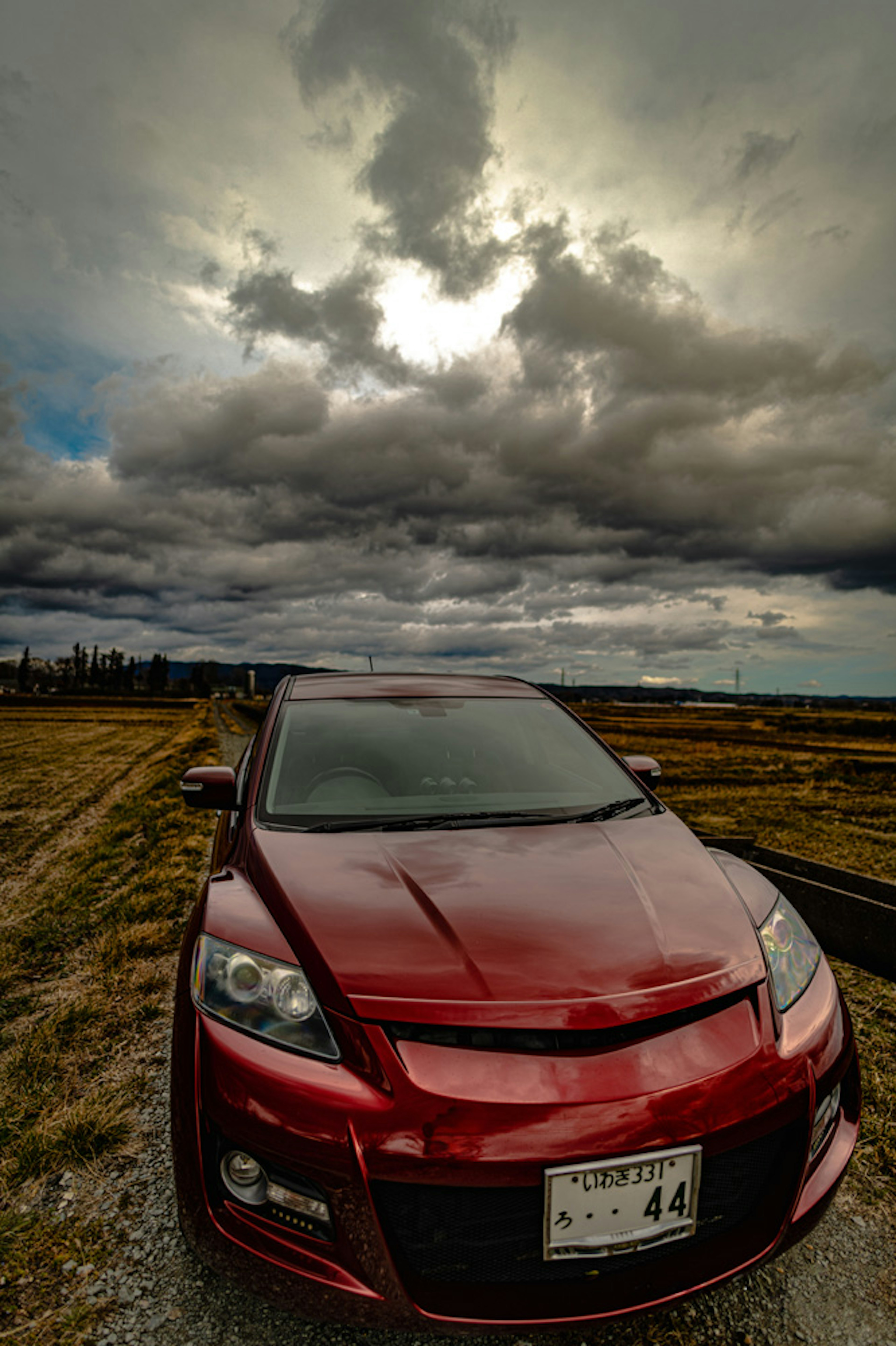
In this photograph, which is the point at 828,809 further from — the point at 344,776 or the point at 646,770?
the point at 344,776

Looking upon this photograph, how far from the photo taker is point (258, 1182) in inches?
58.7

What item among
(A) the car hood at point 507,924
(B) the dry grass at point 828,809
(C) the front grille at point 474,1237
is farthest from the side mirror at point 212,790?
(B) the dry grass at point 828,809

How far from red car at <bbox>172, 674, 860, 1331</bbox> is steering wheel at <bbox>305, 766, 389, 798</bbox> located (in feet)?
2.43

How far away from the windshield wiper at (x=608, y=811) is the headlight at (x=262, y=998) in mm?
1193

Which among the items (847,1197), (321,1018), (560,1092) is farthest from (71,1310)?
(847,1197)

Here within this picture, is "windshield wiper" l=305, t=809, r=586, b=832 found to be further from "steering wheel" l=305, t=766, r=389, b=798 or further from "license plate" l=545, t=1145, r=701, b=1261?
"license plate" l=545, t=1145, r=701, b=1261

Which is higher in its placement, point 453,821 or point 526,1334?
point 453,821

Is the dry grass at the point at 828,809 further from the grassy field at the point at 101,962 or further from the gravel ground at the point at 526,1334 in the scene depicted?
the gravel ground at the point at 526,1334

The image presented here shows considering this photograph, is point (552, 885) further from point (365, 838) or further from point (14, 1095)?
point (14, 1095)

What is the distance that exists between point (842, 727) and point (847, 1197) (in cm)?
5090

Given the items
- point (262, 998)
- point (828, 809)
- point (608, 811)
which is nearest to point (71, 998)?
point (262, 998)

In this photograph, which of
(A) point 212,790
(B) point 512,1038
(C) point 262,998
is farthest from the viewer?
(A) point 212,790

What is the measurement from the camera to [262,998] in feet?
5.37

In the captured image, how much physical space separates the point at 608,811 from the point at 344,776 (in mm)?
1048
